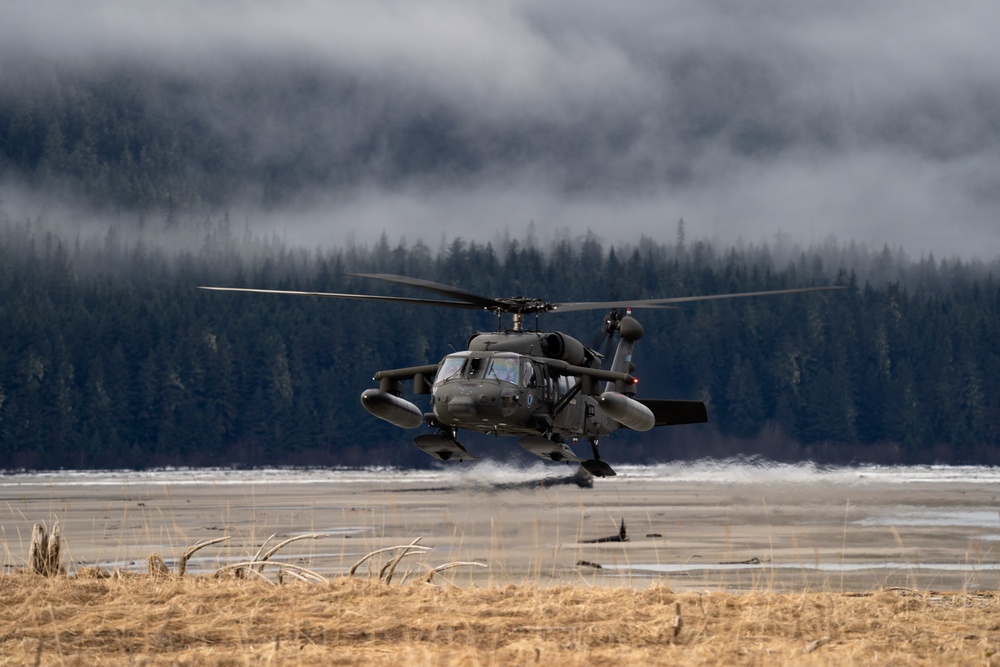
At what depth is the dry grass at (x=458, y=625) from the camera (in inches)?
436

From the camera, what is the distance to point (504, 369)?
25.2m

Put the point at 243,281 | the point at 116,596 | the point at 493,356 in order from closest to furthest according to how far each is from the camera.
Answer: the point at 116,596, the point at 493,356, the point at 243,281

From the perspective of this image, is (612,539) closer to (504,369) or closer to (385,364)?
(504,369)

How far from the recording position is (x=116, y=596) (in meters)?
14.1

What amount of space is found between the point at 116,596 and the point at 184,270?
176091 mm

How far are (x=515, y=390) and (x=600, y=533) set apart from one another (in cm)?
911

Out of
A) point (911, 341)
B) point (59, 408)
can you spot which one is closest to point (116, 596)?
point (59, 408)

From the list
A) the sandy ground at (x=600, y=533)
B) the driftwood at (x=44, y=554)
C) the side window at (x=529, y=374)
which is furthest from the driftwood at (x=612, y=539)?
the driftwood at (x=44, y=554)

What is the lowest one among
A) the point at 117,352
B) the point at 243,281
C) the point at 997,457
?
the point at 997,457

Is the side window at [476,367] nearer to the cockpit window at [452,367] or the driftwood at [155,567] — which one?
the cockpit window at [452,367]

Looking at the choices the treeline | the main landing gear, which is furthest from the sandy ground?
the treeline

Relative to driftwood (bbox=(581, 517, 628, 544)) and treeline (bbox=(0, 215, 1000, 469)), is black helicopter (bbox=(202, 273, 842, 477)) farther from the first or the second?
treeline (bbox=(0, 215, 1000, 469))

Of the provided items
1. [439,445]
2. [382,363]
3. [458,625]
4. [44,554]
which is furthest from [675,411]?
[382,363]

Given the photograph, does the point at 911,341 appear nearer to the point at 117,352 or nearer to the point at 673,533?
the point at 117,352
